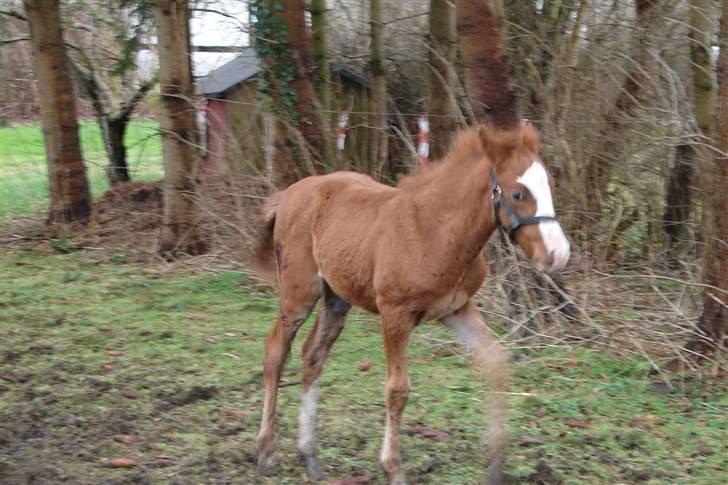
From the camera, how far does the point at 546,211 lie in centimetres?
436

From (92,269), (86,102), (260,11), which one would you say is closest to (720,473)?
(260,11)

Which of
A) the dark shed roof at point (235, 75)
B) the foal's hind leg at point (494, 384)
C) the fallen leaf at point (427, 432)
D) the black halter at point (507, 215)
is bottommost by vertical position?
the fallen leaf at point (427, 432)

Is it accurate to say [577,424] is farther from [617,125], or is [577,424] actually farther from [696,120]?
[696,120]

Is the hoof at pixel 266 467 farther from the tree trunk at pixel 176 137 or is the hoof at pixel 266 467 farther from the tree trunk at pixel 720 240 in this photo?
the tree trunk at pixel 176 137

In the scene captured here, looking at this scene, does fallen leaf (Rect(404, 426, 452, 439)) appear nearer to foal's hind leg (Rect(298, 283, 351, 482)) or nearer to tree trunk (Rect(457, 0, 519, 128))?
foal's hind leg (Rect(298, 283, 351, 482))

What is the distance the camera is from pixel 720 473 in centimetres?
505

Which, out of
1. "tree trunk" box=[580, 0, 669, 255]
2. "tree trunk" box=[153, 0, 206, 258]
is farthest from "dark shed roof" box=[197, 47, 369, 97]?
"tree trunk" box=[580, 0, 669, 255]

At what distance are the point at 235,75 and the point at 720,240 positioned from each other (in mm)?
11448

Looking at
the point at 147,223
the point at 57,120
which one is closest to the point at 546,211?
the point at 147,223

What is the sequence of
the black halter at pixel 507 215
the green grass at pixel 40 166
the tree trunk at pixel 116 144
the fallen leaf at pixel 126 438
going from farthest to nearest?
the green grass at pixel 40 166
the tree trunk at pixel 116 144
the fallen leaf at pixel 126 438
the black halter at pixel 507 215

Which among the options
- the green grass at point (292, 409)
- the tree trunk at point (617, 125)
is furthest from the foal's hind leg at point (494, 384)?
the tree trunk at point (617, 125)

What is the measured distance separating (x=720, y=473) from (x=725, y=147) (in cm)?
264

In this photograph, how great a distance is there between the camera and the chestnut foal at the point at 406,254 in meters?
4.52

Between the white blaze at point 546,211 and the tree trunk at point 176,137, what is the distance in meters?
7.52
